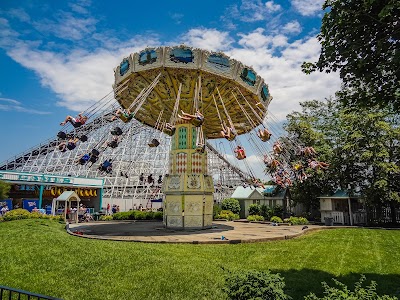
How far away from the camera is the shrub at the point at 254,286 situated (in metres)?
3.58

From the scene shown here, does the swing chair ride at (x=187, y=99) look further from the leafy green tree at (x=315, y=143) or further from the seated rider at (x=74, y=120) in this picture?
the leafy green tree at (x=315, y=143)

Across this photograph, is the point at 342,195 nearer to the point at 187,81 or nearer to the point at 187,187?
the point at 187,187

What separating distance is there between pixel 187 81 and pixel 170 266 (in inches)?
440

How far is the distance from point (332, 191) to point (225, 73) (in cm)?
1553

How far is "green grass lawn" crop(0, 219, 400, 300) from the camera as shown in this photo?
5.79m

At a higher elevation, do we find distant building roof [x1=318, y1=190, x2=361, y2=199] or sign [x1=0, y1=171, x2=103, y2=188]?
sign [x1=0, y1=171, x2=103, y2=188]

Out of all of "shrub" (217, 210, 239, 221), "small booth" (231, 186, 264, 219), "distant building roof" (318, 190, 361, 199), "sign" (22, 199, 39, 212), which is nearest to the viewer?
"distant building roof" (318, 190, 361, 199)

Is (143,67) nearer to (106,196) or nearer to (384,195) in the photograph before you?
(384,195)

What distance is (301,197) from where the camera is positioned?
26.0 m

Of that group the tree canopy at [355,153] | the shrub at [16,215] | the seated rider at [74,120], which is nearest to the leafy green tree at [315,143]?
the tree canopy at [355,153]

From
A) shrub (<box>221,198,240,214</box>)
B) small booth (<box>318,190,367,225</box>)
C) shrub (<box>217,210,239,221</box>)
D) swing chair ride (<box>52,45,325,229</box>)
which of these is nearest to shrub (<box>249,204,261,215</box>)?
shrub (<box>221,198,240,214</box>)

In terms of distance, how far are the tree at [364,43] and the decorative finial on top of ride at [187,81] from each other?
7.86 m

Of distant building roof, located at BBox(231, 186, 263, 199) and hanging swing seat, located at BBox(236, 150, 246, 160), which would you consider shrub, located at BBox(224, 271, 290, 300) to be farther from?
distant building roof, located at BBox(231, 186, 263, 199)

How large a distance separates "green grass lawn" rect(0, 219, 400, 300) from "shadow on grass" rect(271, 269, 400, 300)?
20mm
